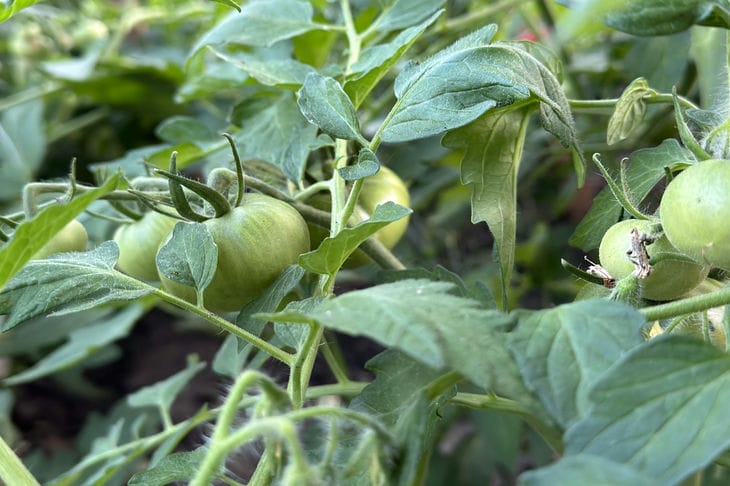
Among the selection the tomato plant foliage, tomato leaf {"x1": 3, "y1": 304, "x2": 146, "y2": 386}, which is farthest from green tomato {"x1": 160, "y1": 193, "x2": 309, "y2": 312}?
tomato leaf {"x1": 3, "y1": 304, "x2": 146, "y2": 386}

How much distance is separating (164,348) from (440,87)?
3.19ft

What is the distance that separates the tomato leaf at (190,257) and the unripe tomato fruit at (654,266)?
0.22m

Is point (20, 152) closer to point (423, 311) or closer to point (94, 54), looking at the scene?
point (94, 54)

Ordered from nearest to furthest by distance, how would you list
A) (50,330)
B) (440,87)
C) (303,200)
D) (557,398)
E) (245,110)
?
(557,398) < (440,87) < (303,200) < (245,110) < (50,330)

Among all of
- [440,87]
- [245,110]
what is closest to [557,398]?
[440,87]

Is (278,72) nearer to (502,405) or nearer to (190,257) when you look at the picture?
(190,257)

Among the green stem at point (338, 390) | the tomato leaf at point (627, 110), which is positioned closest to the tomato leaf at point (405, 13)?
the tomato leaf at point (627, 110)

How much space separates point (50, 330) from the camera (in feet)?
3.44

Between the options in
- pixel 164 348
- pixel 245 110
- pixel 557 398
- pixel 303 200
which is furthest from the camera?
pixel 164 348

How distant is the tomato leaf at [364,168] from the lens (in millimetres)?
423

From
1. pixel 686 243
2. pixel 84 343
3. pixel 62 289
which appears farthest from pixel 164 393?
pixel 686 243

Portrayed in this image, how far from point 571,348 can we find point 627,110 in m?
0.24

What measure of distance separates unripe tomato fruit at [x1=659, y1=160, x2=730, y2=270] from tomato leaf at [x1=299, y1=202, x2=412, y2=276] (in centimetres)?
13

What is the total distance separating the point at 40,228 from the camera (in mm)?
364
